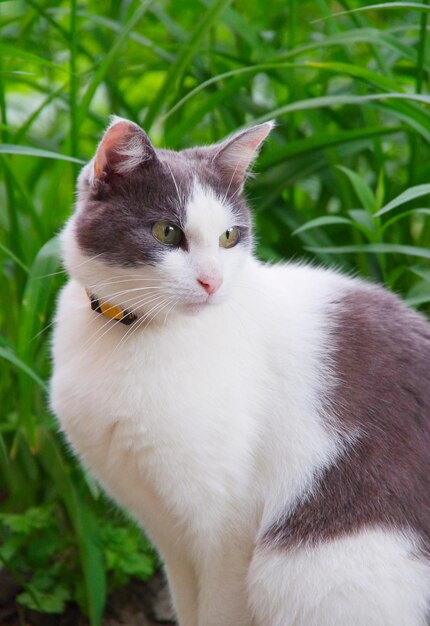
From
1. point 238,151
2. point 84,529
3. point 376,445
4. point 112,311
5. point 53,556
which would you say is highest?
point 238,151

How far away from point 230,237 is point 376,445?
0.45m

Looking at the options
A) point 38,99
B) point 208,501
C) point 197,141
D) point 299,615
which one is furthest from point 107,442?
point 38,99

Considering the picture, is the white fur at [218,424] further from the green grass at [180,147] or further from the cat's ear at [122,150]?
the green grass at [180,147]

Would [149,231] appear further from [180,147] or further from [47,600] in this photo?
[47,600]

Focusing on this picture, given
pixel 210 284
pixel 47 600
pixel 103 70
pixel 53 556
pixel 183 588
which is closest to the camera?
pixel 210 284

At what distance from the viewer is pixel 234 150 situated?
147cm

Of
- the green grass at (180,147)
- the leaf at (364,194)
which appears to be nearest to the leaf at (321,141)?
the green grass at (180,147)

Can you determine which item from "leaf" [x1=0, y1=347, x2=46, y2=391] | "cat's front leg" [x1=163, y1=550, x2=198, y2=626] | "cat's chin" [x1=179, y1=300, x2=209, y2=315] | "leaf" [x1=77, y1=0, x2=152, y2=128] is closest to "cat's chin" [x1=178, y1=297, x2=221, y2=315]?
"cat's chin" [x1=179, y1=300, x2=209, y2=315]

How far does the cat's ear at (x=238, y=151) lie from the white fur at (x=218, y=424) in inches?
3.6

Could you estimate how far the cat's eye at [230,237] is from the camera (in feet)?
4.72

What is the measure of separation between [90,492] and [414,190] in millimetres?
1014

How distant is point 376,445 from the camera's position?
149cm

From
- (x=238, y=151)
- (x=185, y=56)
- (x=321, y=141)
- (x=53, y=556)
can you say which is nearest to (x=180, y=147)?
(x=185, y=56)

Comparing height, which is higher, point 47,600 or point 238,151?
point 238,151
